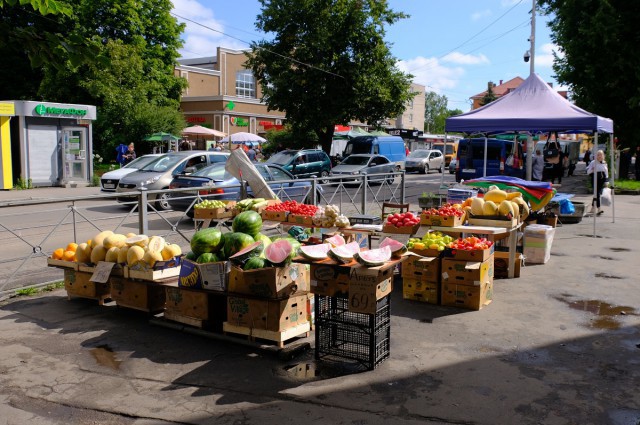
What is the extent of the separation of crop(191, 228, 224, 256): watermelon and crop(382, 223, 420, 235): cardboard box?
309cm

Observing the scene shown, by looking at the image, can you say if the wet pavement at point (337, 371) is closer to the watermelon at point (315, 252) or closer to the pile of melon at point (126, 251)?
the pile of melon at point (126, 251)

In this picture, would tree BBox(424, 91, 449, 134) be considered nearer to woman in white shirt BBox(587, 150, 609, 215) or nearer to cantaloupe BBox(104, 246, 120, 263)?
woman in white shirt BBox(587, 150, 609, 215)

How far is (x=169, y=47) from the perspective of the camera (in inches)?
1613

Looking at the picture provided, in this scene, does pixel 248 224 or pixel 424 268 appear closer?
pixel 248 224

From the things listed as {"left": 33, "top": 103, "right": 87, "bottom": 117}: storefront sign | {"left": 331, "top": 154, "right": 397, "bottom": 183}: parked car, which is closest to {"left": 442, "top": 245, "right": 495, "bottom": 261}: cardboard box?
{"left": 331, "top": 154, "right": 397, "bottom": 183}: parked car

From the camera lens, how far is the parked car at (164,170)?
1648 cm

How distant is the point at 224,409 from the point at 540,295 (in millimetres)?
5296

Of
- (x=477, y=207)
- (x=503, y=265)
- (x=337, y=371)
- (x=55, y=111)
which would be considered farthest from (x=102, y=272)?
(x=55, y=111)

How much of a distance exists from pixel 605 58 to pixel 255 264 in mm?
24892

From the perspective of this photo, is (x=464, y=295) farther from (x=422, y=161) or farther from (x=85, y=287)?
(x=422, y=161)

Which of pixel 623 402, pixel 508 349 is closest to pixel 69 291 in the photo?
pixel 508 349

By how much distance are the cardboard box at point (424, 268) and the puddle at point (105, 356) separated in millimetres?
3899

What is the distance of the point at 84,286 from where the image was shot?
283 inches

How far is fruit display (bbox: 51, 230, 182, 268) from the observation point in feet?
21.8
